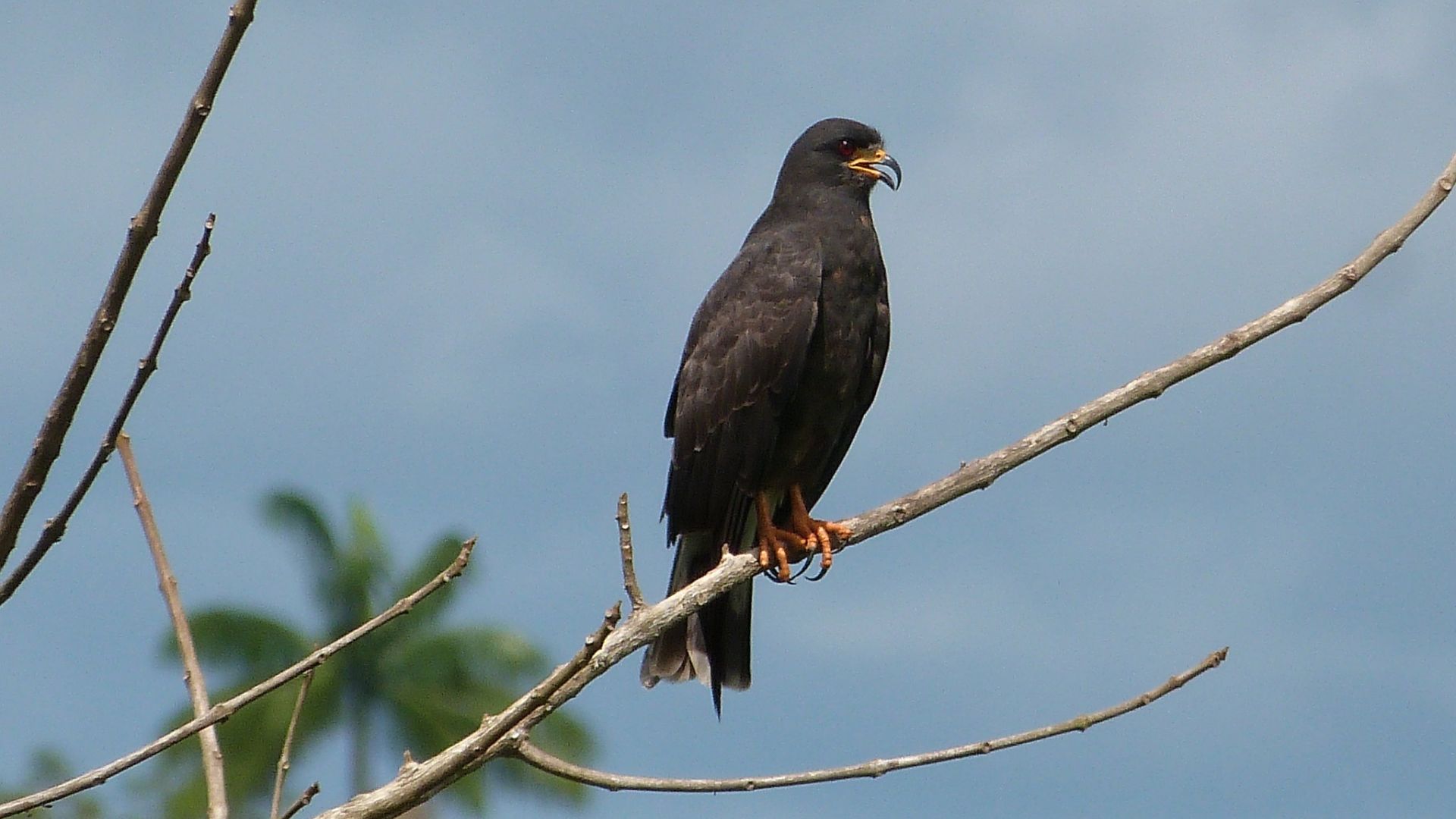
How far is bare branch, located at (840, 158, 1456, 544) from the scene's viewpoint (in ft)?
14.5

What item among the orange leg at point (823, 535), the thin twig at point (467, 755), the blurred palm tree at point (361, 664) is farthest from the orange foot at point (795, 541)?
the blurred palm tree at point (361, 664)

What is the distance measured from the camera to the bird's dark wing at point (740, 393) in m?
6.07

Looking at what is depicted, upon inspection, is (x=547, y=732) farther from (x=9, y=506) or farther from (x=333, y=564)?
(x=9, y=506)

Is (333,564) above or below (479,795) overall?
above

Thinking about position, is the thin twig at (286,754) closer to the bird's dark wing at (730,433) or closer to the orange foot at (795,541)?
the orange foot at (795,541)

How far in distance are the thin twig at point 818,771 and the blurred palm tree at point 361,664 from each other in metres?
30.8


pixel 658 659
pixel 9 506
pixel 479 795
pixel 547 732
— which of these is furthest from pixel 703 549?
pixel 479 795

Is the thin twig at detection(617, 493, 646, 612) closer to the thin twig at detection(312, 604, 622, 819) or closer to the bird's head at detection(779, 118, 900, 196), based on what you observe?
the thin twig at detection(312, 604, 622, 819)

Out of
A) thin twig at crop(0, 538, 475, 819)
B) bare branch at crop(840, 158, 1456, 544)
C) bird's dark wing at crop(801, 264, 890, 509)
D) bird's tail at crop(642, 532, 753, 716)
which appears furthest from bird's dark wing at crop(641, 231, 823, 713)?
thin twig at crop(0, 538, 475, 819)

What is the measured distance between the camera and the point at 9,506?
8.39 feet

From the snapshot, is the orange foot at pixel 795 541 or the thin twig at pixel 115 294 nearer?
the thin twig at pixel 115 294

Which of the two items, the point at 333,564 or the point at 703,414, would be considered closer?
the point at 703,414

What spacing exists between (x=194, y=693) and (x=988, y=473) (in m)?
2.18

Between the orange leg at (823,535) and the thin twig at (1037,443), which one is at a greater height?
the orange leg at (823,535)
